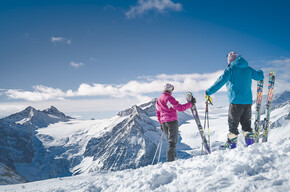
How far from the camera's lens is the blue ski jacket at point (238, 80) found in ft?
19.4

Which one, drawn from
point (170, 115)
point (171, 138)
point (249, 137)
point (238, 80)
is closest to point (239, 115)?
point (249, 137)

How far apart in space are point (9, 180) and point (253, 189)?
1804 centimetres

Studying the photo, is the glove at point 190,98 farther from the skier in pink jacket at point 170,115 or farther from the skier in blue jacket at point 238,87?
the skier in blue jacket at point 238,87

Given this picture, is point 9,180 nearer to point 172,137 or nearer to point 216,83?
point 172,137

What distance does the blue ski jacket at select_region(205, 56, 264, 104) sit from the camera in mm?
5902

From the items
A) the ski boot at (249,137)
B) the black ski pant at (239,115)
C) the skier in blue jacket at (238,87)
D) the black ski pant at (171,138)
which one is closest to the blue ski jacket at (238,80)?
the skier in blue jacket at (238,87)

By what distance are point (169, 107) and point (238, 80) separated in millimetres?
2381

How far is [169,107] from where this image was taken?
6.64m

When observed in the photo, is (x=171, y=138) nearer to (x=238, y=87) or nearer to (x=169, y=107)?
(x=169, y=107)

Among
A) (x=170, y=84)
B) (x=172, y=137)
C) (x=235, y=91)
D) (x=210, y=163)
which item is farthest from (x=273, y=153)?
(x=170, y=84)

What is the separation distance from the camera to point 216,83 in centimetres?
608

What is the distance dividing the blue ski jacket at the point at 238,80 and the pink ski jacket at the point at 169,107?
4.56 ft

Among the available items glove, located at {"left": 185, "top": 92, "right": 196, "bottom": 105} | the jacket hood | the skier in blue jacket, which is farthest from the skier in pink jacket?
the jacket hood

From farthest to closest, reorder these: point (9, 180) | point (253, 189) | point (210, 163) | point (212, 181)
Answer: point (9, 180) < point (210, 163) < point (212, 181) < point (253, 189)
